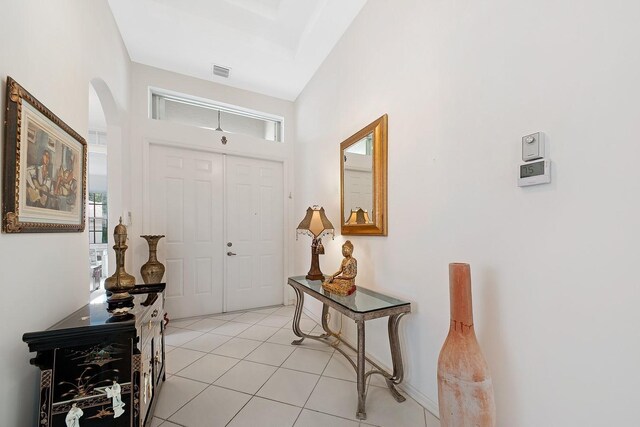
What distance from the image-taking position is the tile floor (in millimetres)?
1639

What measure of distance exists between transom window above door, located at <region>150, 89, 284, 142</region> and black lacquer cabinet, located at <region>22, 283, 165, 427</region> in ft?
9.28

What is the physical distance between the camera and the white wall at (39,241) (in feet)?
3.45

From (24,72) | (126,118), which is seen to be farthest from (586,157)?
(126,118)

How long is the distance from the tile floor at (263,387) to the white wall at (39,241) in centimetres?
84

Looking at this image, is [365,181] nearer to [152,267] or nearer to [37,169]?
[37,169]

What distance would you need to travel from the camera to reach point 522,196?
1.24m

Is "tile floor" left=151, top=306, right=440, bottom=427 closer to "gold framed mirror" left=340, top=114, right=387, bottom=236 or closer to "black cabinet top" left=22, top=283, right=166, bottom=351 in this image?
"black cabinet top" left=22, top=283, right=166, bottom=351

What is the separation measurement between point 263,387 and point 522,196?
2096mm

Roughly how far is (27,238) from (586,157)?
2393 mm

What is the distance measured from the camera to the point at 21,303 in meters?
1.13

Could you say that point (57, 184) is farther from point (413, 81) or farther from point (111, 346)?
point (413, 81)

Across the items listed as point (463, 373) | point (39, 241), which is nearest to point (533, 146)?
point (463, 373)

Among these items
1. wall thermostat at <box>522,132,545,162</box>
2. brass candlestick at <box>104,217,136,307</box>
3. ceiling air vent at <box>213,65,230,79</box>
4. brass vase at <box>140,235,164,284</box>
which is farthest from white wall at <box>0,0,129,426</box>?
wall thermostat at <box>522,132,545,162</box>

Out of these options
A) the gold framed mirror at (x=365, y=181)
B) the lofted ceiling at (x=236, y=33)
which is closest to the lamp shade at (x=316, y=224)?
the gold framed mirror at (x=365, y=181)
